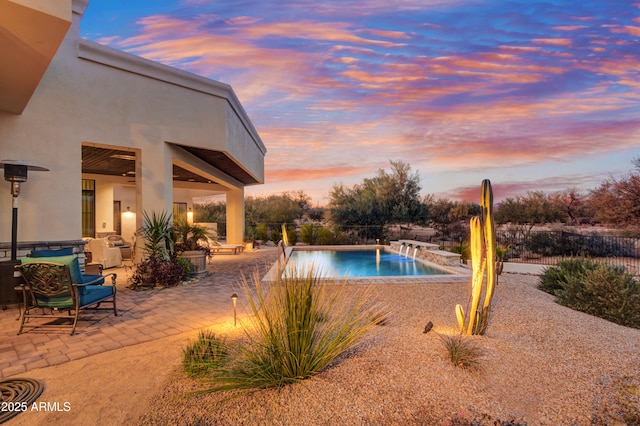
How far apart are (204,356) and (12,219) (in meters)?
5.08

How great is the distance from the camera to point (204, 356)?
9.97 feet

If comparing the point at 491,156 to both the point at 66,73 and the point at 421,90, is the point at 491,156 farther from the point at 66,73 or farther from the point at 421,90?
the point at 66,73

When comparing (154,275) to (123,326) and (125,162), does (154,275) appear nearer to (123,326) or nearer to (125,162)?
(123,326)

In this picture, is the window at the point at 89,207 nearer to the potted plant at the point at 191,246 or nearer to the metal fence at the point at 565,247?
the potted plant at the point at 191,246

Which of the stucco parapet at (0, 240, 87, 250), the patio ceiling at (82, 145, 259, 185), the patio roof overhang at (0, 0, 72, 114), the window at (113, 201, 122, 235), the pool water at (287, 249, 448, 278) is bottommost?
the pool water at (287, 249, 448, 278)

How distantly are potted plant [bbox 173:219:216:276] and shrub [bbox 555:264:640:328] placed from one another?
24.9 feet

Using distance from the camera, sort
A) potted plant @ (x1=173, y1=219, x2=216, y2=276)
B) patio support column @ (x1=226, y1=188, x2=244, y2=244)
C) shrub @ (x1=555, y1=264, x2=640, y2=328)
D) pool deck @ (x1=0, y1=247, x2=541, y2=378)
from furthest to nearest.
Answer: patio support column @ (x1=226, y1=188, x2=244, y2=244) < potted plant @ (x1=173, y1=219, x2=216, y2=276) < shrub @ (x1=555, y1=264, x2=640, y2=328) < pool deck @ (x1=0, y1=247, x2=541, y2=378)

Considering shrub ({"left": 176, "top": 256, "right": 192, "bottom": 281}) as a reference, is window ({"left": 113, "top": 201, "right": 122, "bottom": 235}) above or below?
above

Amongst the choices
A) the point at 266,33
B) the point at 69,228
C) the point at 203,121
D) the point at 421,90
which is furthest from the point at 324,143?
the point at 69,228

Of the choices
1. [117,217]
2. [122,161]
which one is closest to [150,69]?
[122,161]

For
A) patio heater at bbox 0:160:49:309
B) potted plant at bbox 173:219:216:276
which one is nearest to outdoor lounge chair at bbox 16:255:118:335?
patio heater at bbox 0:160:49:309

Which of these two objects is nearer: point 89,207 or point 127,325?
point 127,325

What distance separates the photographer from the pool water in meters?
10.0

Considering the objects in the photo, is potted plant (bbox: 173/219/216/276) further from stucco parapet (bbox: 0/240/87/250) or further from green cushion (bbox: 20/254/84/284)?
green cushion (bbox: 20/254/84/284)
